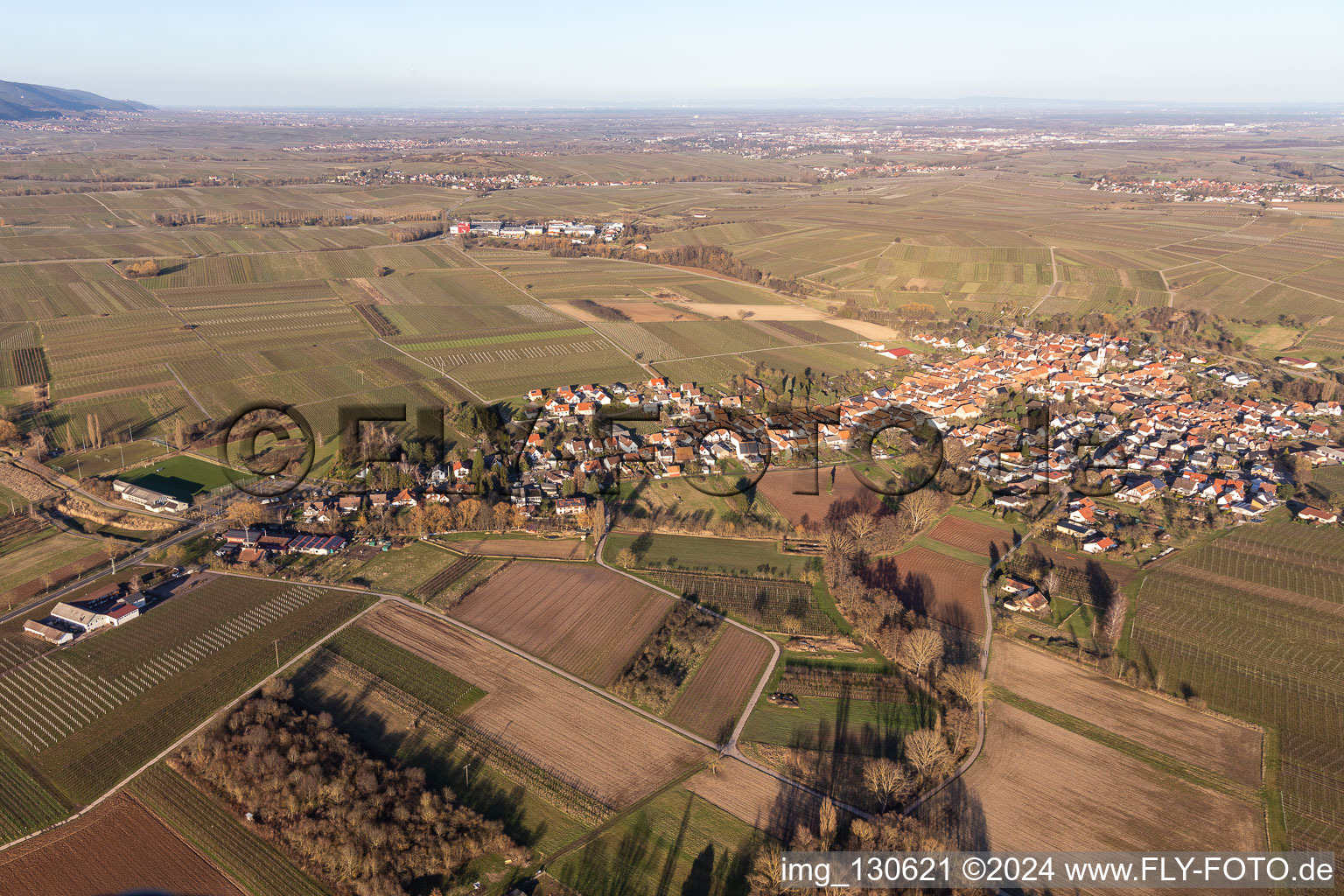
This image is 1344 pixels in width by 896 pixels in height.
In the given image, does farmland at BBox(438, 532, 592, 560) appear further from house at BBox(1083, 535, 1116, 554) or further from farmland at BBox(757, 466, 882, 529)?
house at BBox(1083, 535, 1116, 554)

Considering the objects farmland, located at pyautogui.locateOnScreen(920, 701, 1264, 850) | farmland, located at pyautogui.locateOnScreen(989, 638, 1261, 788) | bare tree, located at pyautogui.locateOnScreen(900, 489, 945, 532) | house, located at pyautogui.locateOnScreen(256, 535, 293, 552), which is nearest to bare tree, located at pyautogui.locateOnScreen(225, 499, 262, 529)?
house, located at pyautogui.locateOnScreen(256, 535, 293, 552)

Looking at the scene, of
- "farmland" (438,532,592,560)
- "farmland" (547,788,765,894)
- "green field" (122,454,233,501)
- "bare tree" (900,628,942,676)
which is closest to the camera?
"farmland" (547,788,765,894)

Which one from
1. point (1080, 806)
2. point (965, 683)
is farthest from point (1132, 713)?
point (965, 683)

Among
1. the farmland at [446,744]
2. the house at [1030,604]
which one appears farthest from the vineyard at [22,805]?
the house at [1030,604]

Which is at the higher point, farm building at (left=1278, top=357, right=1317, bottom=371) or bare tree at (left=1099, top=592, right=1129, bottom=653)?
farm building at (left=1278, top=357, right=1317, bottom=371)

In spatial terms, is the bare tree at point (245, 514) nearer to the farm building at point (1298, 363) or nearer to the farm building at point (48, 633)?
the farm building at point (48, 633)

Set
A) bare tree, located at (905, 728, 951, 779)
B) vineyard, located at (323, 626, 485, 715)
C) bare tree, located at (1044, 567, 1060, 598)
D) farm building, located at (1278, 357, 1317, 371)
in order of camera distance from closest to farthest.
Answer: bare tree, located at (905, 728, 951, 779)
vineyard, located at (323, 626, 485, 715)
bare tree, located at (1044, 567, 1060, 598)
farm building, located at (1278, 357, 1317, 371)
